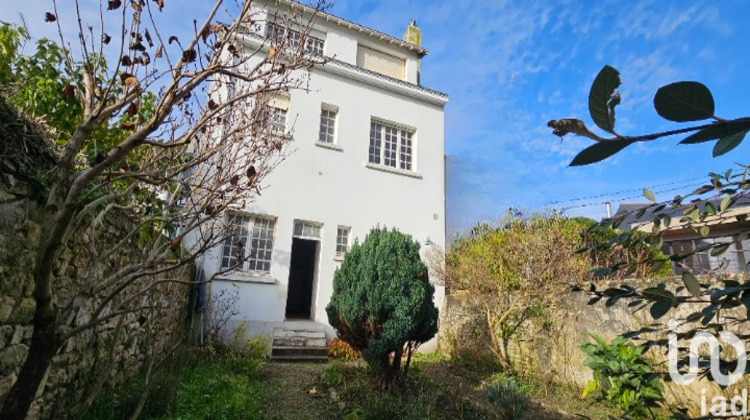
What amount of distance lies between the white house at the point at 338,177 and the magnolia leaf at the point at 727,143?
8.57 metres

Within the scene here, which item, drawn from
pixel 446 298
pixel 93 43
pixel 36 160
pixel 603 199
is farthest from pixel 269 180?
pixel 603 199

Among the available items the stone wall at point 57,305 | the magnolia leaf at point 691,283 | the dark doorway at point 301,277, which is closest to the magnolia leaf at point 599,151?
the magnolia leaf at point 691,283

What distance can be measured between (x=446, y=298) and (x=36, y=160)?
9.12m

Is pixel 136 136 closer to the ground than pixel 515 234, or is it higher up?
closer to the ground

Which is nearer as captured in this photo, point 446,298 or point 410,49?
point 446,298

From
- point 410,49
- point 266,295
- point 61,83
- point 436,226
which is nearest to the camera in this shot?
point 61,83

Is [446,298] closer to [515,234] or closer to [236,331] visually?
[515,234]

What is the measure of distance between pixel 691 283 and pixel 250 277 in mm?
8562

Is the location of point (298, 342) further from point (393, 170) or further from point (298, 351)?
point (393, 170)

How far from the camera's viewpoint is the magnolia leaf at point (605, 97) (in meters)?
0.56

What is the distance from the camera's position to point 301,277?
12.4 m

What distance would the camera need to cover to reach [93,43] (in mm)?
1984

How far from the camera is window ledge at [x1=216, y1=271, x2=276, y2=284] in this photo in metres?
8.45

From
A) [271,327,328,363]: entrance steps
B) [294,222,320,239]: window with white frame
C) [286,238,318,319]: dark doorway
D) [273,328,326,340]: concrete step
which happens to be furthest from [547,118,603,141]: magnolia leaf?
[286,238,318,319]: dark doorway
